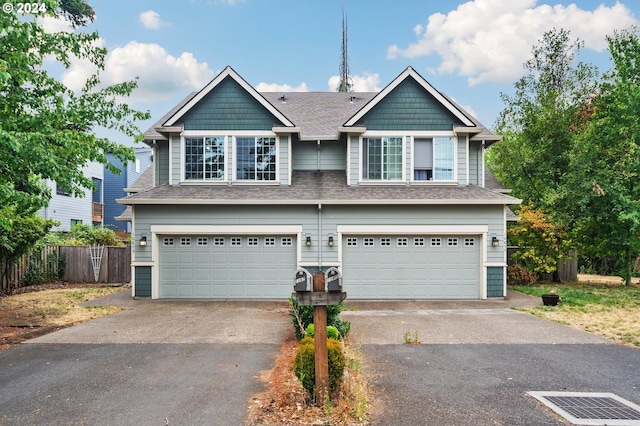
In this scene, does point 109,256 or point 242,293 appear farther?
point 109,256

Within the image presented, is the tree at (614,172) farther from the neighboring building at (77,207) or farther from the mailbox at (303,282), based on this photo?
the neighboring building at (77,207)

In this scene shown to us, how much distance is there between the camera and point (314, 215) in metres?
13.7

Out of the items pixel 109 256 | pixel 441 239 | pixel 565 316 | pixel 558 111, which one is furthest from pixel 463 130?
pixel 109 256

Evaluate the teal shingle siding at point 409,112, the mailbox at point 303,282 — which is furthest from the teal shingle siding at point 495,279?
the mailbox at point 303,282

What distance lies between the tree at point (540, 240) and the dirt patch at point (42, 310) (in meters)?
14.9

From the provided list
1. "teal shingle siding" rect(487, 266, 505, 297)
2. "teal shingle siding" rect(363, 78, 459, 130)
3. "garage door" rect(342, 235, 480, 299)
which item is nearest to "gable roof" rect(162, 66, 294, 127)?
"teal shingle siding" rect(363, 78, 459, 130)

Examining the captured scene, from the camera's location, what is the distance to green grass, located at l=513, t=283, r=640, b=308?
12984 mm

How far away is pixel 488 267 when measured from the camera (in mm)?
13727

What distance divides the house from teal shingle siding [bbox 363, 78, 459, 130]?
0.17ft

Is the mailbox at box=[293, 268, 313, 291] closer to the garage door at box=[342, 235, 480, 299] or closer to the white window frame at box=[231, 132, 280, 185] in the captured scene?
the garage door at box=[342, 235, 480, 299]

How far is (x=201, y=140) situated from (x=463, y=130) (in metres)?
9.03

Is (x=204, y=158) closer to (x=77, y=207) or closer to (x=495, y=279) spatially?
(x=495, y=279)

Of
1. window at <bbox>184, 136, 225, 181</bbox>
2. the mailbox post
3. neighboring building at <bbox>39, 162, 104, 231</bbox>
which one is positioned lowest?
the mailbox post

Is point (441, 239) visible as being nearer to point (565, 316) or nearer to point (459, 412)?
point (565, 316)
